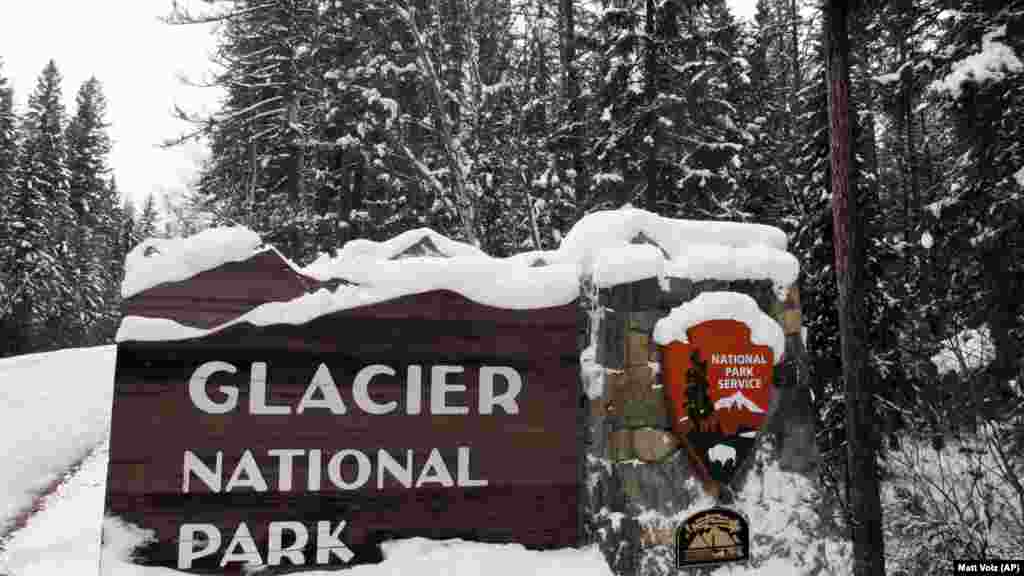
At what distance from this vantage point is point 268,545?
3484 mm

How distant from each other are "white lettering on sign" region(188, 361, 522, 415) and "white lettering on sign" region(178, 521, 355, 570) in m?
0.60

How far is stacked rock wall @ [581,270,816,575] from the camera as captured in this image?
3721 millimetres

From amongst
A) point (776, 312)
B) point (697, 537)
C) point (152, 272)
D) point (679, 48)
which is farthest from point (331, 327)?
point (679, 48)

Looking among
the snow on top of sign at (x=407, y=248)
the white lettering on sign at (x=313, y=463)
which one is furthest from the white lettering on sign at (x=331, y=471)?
the snow on top of sign at (x=407, y=248)

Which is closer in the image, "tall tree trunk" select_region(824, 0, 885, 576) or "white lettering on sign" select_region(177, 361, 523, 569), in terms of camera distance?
"white lettering on sign" select_region(177, 361, 523, 569)

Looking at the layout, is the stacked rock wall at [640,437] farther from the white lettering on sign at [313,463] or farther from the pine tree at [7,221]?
the pine tree at [7,221]

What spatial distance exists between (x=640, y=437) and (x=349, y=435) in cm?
164

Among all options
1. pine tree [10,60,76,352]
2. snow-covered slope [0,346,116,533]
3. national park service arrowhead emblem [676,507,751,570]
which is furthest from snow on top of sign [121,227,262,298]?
pine tree [10,60,76,352]

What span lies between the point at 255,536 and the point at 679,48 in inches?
487

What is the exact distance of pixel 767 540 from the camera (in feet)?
12.9

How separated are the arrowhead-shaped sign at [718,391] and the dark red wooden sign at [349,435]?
621 millimetres

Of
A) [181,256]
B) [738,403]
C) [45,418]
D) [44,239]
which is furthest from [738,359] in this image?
[44,239]

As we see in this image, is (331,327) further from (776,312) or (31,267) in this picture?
(31,267)

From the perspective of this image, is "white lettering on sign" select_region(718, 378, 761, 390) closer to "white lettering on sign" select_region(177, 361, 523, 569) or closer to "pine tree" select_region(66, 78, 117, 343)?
"white lettering on sign" select_region(177, 361, 523, 569)
